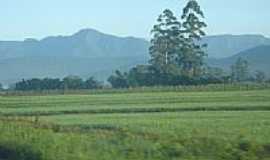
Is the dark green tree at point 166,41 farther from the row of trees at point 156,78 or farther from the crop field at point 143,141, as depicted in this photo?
the crop field at point 143,141

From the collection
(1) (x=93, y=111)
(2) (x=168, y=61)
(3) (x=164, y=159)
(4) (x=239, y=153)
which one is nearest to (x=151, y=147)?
(3) (x=164, y=159)

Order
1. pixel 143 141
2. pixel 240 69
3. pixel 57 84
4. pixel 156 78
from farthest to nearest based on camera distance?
pixel 240 69, pixel 57 84, pixel 156 78, pixel 143 141

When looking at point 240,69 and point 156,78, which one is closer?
point 156,78

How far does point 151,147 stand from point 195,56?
3164 inches

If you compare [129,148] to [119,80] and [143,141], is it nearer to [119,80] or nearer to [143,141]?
[143,141]

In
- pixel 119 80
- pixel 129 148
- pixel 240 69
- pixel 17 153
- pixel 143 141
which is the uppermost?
pixel 240 69

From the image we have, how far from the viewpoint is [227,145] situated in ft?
58.9

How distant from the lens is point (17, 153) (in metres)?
21.9

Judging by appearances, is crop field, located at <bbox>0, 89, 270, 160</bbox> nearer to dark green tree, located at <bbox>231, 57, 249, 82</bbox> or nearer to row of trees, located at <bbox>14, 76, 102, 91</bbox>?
row of trees, located at <bbox>14, 76, 102, 91</bbox>

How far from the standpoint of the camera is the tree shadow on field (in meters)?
20.4

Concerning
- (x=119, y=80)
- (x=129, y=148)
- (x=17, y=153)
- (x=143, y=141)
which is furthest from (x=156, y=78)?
(x=129, y=148)

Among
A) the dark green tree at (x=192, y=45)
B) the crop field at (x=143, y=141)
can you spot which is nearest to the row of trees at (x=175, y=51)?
the dark green tree at (x=192, y=45)

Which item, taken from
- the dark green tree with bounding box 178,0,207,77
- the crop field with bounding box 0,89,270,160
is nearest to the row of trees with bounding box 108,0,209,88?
the dark green tree with bounding box 178,0,207,77

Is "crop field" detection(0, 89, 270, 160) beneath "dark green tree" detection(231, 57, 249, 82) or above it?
beneath
